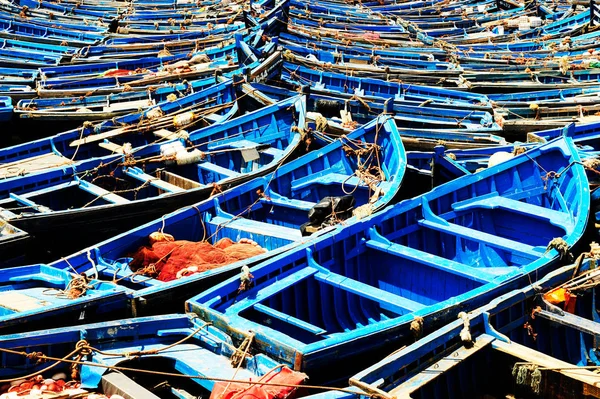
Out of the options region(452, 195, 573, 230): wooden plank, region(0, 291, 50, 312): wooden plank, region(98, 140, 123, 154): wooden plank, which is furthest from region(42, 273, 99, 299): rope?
region(452, 195, 573, 230): wooden plank

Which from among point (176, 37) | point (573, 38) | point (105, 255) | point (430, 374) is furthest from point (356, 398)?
point (573, 38)

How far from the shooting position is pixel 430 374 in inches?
313

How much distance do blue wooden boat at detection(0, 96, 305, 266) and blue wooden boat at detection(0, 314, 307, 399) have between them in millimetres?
3715

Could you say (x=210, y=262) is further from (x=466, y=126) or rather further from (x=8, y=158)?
(x=466, y=126)

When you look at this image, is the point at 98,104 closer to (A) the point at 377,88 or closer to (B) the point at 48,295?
(A) the point at 377,88

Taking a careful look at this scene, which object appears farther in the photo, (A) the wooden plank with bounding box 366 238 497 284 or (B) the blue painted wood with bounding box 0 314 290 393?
(A) the wooden plank with bounding box 366 238 497 284

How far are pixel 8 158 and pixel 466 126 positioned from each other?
892 centimetres

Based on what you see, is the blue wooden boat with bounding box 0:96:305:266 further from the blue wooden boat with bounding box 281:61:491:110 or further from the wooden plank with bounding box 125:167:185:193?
the blue wooden boat with bounding box 281:61:491:110

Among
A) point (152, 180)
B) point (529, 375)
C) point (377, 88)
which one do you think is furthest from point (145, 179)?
point (377, 88)

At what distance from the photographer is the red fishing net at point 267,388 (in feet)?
24.4

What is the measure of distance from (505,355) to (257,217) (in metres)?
5.42

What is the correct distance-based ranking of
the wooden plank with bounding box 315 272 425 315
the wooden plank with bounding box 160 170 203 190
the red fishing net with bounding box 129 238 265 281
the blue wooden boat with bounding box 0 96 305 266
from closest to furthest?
the wooden plank with bounding box 315 272 425 315, the red fishing net with bounding box 129 238 265 281, the blue wooden boat with bounding box 0 96 305 266, the wooden plank with bounding box 160 170 203 190

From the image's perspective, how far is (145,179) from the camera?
44.3ft

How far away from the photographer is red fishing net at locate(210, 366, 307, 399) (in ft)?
24.4
